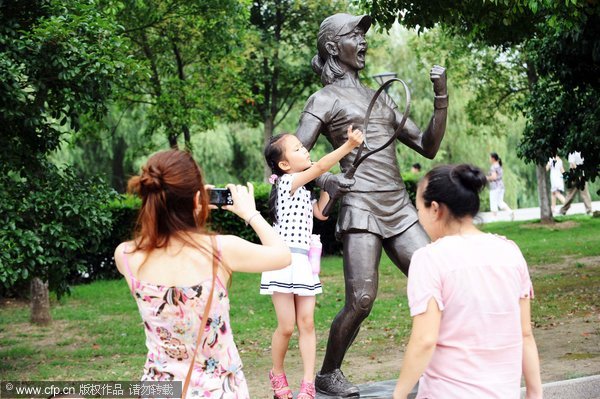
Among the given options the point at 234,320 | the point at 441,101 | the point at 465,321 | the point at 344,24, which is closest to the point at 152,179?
the point at 465,321

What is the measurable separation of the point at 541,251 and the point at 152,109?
7.47 meters

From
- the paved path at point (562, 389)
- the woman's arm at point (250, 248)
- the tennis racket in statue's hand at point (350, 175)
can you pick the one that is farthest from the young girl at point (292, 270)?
the woman's arm at point (250, 248)

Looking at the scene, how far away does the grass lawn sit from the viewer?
9.34m

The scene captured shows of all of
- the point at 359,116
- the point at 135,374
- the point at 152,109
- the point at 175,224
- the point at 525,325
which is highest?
the point at 152,109

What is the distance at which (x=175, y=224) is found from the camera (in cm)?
336

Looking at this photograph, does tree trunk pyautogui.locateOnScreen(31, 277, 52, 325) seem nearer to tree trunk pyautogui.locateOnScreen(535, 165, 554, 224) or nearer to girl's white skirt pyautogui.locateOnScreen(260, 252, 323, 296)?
girl's white skirt pyautogui.locateOnScreen(260, 252, 323, 296)

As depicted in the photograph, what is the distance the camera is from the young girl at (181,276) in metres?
3.30

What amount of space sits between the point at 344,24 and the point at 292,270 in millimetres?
1705

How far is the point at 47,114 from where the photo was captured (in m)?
8.46

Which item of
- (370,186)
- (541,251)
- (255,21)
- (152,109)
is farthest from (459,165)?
(255,21)

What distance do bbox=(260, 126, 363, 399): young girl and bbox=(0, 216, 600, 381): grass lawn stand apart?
328cm

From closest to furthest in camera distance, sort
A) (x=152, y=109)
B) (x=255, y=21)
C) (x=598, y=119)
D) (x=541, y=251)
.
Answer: (x=598, y=119) < (x=152, y=109) < (x=541, y=251) < (x=255, y=21)

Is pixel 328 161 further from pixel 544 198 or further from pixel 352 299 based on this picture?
pixel 544 198

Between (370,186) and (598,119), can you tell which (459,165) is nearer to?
(370,186)
